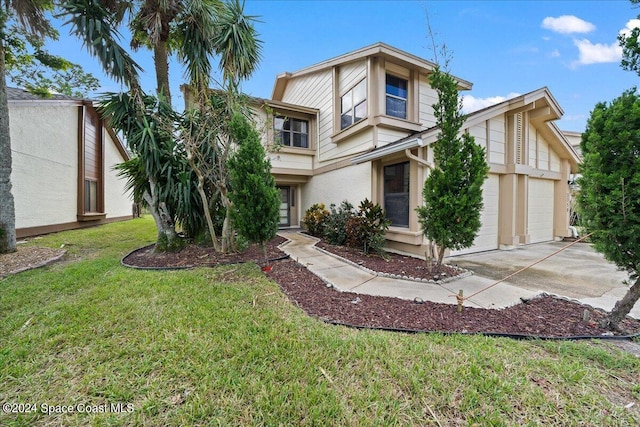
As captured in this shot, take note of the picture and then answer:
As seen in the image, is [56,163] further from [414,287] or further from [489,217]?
[489,217]

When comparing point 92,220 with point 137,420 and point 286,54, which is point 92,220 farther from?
point 137,420

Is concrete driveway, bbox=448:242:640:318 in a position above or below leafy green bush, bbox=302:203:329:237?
below

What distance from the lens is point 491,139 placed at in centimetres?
793

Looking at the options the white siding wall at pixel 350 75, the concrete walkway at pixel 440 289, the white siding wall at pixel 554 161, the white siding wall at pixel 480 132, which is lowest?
the concrete walkway at pixel 440 289

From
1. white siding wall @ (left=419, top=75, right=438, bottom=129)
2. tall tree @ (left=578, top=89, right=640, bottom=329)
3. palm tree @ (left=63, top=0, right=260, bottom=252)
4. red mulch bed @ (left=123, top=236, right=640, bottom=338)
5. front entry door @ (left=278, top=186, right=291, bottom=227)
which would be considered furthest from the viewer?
front entry door @ (left=278, top=186, right=291, bottom=227)

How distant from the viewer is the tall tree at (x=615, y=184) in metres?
2.73

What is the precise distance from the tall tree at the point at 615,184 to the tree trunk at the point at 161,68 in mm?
8851

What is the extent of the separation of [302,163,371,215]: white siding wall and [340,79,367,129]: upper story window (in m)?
1.71

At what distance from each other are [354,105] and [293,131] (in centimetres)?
352

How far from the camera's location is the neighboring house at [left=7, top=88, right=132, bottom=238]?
890 cm

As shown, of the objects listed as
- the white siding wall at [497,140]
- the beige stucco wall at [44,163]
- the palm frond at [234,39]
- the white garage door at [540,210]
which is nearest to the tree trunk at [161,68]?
the palm frond at [234,39]

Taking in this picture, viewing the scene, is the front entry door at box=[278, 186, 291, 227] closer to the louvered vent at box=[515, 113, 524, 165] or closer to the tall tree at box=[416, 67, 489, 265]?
the tall tree at box=[416, 67, 489, 265]

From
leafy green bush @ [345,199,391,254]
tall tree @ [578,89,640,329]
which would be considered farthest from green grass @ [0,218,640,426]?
leafy green bush @ [345,199,391,254]

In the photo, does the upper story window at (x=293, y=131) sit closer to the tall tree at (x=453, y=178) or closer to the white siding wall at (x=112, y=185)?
the tall tree at (x=453, y=178)
